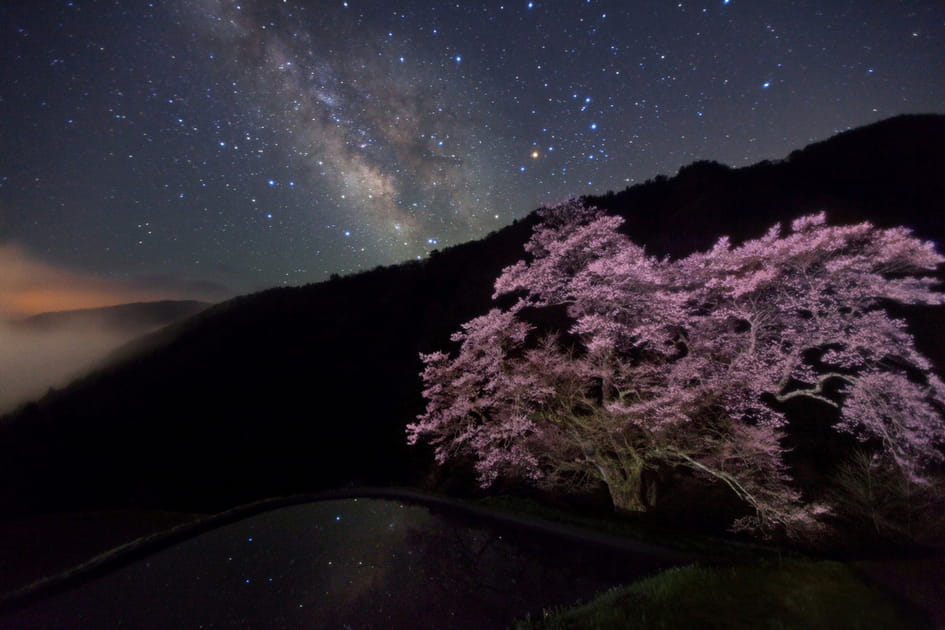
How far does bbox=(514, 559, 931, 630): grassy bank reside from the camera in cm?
499

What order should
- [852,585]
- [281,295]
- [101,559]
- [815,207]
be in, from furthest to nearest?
[281,295], [815,207], [101,559], [852,585]

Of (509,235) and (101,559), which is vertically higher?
(509,235)

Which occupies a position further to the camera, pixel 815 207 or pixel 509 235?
pixel 509 235

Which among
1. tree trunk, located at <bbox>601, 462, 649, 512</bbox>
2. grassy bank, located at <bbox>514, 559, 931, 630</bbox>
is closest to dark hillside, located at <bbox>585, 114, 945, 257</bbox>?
tree trunk, located at <bbox>601, 462, 649, 512</bbox>

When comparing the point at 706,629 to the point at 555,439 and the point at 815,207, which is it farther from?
the point at 815,207

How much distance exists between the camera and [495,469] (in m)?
11.7

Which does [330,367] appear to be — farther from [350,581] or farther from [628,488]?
[350,581]

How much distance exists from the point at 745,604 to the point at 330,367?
41.1m

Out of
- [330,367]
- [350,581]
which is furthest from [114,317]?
[350,581]

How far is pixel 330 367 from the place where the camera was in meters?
42.6

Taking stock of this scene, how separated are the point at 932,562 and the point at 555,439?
25.0 feet

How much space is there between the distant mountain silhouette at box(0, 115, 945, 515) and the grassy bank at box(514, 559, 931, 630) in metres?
15.1

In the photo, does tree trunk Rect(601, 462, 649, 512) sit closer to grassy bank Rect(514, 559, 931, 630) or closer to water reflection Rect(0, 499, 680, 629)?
water reflection Rect(0, 499, 680, 629)

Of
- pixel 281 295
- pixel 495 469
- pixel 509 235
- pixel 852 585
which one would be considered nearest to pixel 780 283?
pixel 852 585
